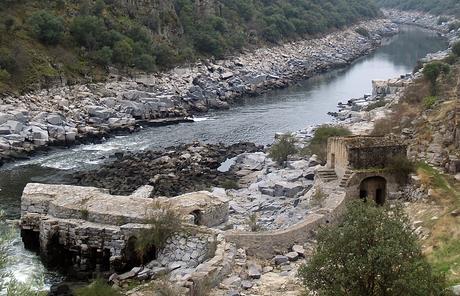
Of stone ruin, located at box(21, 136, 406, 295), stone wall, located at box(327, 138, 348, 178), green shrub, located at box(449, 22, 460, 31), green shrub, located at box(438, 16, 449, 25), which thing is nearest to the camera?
stone ruin, located at box(21, 136, 406, 295)

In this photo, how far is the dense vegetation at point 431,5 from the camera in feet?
506

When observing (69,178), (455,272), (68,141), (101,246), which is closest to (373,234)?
(455,272)

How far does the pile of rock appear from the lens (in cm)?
3575

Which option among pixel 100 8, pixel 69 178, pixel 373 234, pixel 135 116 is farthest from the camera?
pixel 100 8

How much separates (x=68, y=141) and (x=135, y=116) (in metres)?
8.89

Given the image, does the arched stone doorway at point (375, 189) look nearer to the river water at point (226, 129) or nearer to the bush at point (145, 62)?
the river water at point (226, 129)

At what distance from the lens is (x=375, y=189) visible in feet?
92.3

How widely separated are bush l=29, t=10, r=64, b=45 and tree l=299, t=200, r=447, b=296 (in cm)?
4779

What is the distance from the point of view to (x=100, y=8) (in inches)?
2606

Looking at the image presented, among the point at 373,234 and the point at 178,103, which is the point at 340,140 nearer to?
the point at 373,234

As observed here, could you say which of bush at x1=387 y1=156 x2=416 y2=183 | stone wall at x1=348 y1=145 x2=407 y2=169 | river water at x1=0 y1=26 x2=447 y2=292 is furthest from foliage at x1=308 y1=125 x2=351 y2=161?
river water at x1=0 y1=26 x2=447 y2=292

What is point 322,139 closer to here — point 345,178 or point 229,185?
point 229,185

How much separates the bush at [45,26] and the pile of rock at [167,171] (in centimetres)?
1997

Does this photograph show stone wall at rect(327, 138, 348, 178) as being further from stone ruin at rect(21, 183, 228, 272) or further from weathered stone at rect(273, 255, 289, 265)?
weathered stone at rect(273, 255, 289, 265)
